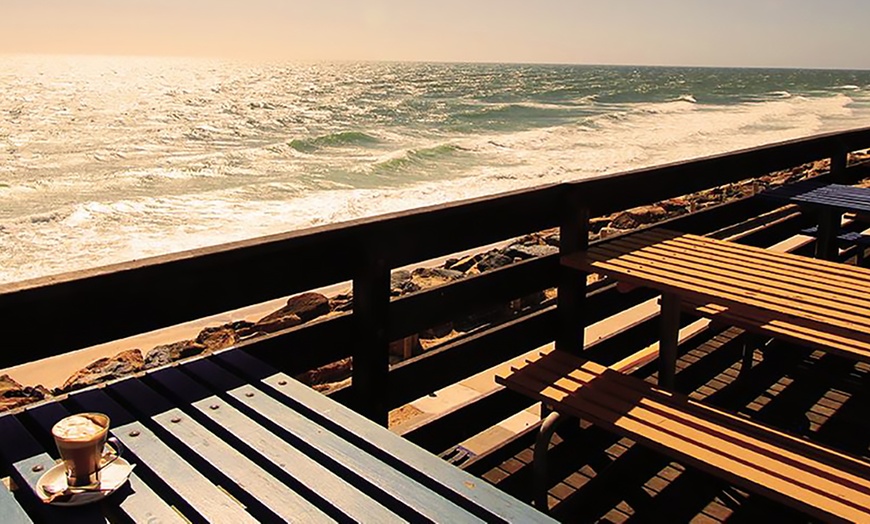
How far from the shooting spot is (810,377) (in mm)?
3729

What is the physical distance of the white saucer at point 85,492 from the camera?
1.36 meters

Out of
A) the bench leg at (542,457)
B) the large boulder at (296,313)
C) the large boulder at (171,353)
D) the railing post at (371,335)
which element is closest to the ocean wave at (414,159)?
the large boulder at (296,313)

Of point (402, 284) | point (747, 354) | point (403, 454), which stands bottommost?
point (402, 284)

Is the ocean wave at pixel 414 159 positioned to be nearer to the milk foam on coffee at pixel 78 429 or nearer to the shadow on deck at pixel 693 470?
the shadow on deck at pixel 693 470

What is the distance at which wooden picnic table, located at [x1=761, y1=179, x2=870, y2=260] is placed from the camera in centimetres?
434

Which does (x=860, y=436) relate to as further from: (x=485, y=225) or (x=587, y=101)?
(x=587, y=101)

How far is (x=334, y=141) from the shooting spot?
32938 mm

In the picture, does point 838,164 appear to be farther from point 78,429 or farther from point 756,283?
point 78,429

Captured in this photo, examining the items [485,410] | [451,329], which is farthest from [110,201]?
[485,410]

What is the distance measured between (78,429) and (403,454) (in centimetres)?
62

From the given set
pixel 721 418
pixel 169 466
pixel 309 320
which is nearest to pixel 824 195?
pixel 721 418

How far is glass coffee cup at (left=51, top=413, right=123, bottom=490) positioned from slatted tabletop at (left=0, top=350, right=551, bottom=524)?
0.05 meters

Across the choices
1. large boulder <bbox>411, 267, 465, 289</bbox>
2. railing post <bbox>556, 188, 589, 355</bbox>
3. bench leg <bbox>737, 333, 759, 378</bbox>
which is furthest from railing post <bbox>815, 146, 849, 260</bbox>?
large boulder <bbox>411, 267, 465, 289</bbox>

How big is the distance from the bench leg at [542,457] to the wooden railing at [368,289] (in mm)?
356
